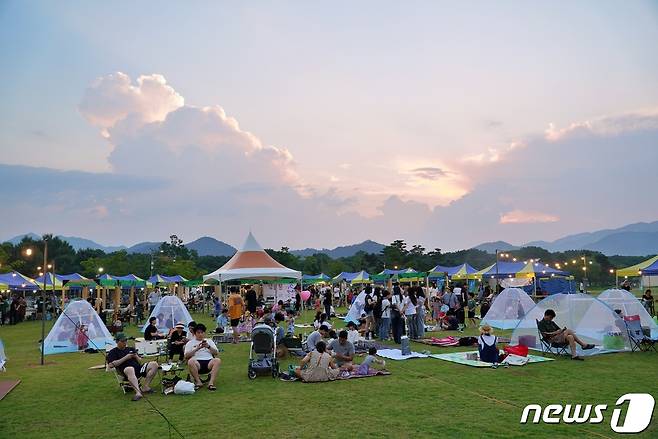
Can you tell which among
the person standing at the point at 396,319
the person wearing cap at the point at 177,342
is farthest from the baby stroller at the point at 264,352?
the person standing at the point at 396,319

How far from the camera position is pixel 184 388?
927 centimetres

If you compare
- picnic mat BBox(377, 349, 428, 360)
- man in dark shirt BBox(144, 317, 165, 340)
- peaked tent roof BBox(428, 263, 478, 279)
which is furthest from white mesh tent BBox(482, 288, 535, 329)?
peaked tent roof BBox(428, 263, 478, 279)

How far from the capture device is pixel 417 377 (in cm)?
1029

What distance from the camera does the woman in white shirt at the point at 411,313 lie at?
1667 centimetres

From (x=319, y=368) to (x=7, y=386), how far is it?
6335 millimetres

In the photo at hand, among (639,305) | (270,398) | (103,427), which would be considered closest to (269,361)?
(270,398)

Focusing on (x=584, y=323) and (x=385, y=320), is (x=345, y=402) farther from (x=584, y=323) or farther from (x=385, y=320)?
(x=385, y=320)

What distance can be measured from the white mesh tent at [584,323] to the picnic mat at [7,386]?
12.2 metres

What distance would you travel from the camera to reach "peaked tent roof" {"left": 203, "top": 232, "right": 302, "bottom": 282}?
24000mm

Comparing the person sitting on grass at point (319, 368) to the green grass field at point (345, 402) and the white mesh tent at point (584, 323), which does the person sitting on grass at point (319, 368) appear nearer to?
the green grass field at point (345, 402)

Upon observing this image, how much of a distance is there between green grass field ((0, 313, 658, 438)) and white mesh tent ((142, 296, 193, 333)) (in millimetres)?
5941

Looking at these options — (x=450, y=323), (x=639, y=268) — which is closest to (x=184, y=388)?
(x=450, y=323)

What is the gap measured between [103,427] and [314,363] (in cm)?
419

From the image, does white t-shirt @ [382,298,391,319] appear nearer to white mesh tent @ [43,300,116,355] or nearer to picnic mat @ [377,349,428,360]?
picnic mat @ [377,349,428,360]
